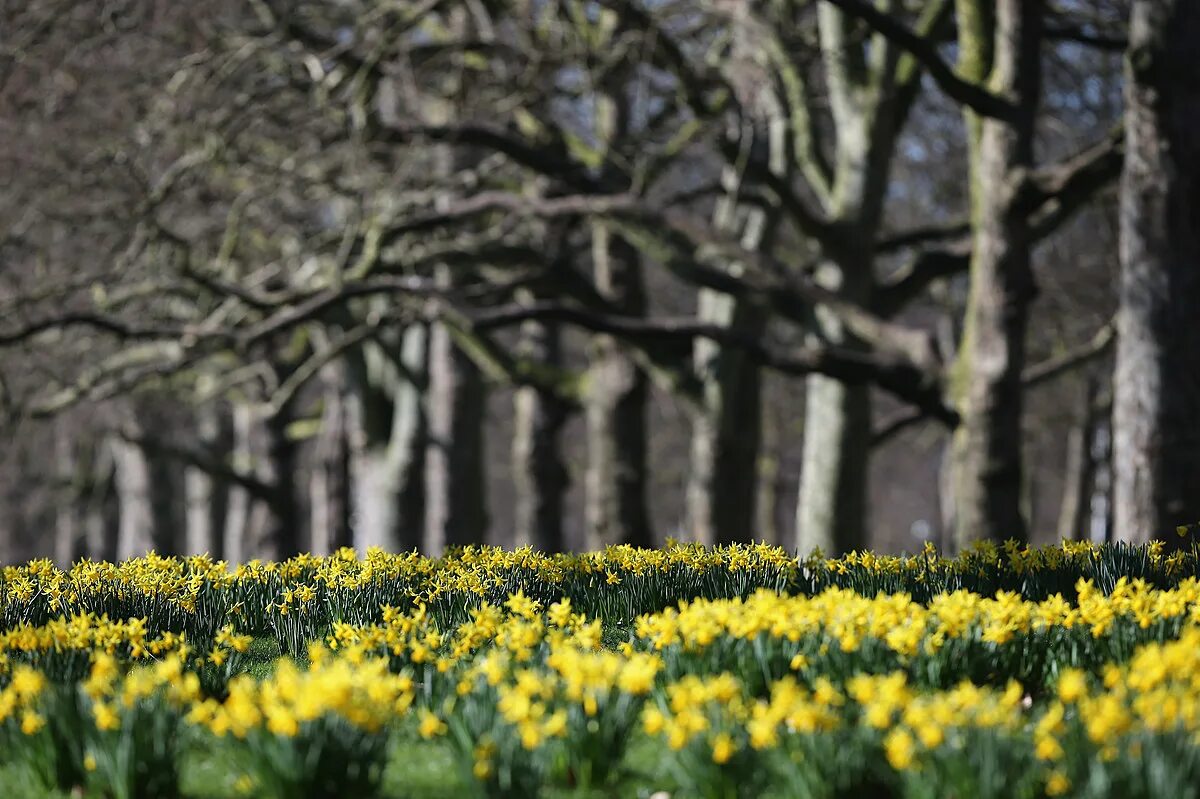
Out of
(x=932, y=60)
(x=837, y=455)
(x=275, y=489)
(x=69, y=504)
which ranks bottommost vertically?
(x=69, y=504)

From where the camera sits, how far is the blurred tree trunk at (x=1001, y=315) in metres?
10.4

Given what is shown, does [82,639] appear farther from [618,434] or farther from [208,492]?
[208,492]

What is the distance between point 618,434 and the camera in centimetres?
1470

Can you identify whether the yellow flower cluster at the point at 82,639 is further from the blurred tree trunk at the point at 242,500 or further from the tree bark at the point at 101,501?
the tree bark at the point at 101,501

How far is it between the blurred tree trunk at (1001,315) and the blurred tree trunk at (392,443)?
689 centimetres

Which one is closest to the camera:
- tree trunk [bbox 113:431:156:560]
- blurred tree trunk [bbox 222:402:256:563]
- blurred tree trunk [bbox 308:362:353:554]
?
blurred tree trunk [bbox 308:362:353:554]

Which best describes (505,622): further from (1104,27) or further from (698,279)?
(1104,27)

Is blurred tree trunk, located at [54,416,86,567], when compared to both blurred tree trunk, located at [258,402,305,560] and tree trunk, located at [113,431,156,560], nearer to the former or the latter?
tree trunk, located at [113,431,156,560]

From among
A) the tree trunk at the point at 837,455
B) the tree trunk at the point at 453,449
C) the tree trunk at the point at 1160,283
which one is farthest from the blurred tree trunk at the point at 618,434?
the tree trunk at the point at 1160,283

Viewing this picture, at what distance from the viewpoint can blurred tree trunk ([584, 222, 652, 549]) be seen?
48.0 ft

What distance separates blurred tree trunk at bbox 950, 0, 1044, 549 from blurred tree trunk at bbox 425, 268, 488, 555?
6125 millimetres

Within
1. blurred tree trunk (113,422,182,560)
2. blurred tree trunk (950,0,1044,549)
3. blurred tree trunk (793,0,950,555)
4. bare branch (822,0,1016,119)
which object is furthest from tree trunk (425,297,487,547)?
blurred tree trunk (113,422,182,560)

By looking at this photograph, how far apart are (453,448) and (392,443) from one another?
1.26 m

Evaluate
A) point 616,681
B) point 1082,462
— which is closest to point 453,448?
point 1082,462
